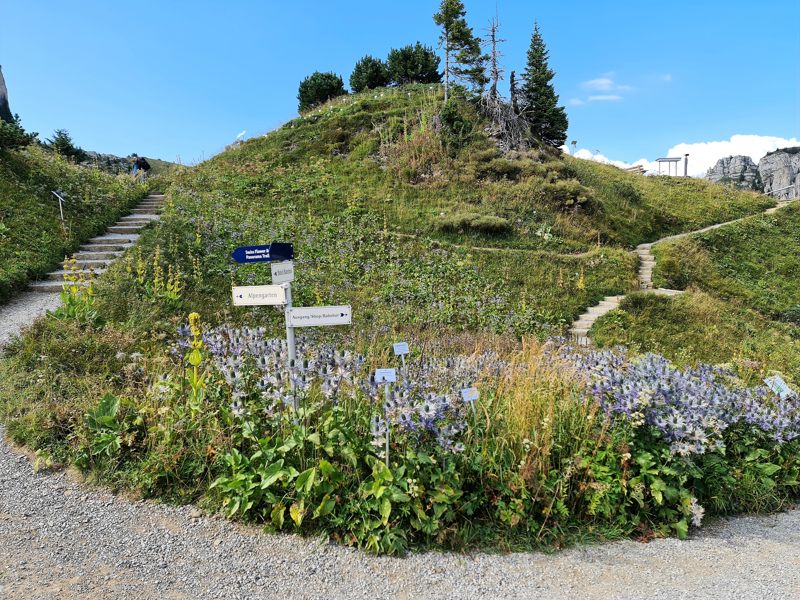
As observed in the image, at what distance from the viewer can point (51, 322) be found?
19.4 ft

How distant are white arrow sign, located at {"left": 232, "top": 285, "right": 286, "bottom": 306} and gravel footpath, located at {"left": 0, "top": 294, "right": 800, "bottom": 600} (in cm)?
152

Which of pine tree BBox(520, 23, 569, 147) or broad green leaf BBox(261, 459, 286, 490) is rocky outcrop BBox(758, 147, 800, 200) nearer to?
pine tree BBox(520, 23, 569, 147)

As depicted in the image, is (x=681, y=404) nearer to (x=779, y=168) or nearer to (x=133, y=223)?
(x=133, y=223)

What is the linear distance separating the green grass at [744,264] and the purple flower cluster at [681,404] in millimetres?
8595

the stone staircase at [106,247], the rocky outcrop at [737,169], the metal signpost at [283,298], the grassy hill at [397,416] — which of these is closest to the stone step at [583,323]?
the grassy hill at [397,416]

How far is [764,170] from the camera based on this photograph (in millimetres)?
41500

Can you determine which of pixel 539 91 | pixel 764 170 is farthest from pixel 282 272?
pixel 764 170

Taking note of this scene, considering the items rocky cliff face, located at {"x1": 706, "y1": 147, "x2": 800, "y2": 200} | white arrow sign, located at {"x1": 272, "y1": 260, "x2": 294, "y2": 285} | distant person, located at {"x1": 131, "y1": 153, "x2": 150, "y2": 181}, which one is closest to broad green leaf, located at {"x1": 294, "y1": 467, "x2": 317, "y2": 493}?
white arrow sign, located at {"x1": 272, "y1": 260, "x2": 294, "y2": 285}

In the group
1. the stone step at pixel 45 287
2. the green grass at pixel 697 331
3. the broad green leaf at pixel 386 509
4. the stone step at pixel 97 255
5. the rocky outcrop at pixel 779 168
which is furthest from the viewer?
the rocky outcrop at pixel 779 168

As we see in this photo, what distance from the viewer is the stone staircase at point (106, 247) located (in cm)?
853

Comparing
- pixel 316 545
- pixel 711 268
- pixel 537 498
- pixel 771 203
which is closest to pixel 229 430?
pixel 316 545

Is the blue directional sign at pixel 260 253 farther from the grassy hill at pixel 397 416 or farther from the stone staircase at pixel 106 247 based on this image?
the stone staircase at pixel 106 247

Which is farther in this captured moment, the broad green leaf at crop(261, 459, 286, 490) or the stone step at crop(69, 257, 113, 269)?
the stone step at crop(69, 257, 113, 269)

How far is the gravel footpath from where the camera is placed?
274cm
